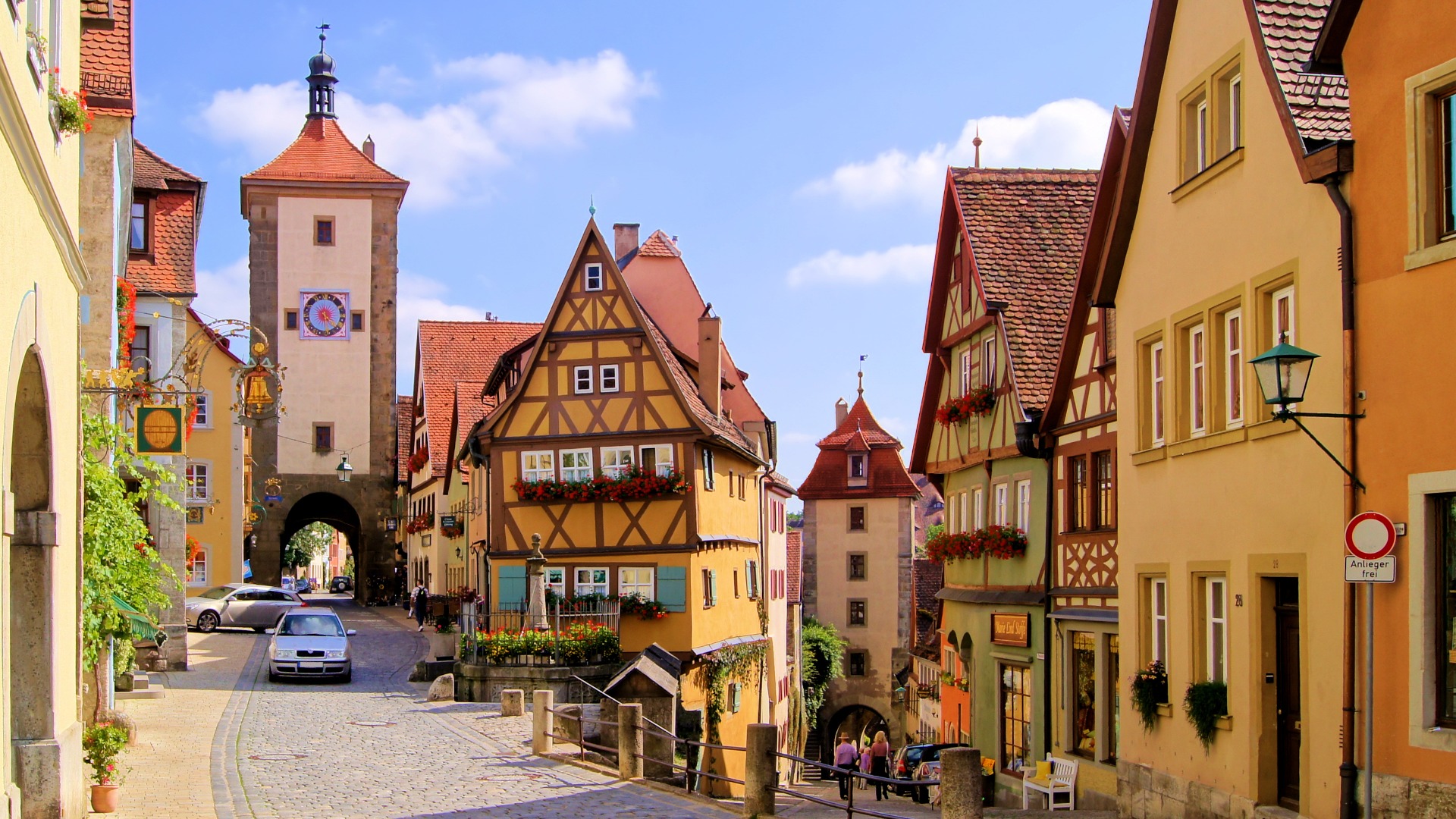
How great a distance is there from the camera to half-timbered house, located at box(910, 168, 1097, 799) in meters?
22.5

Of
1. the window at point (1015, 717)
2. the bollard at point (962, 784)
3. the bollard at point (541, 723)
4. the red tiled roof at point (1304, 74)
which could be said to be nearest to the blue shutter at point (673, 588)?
the window at point (1015, 717)

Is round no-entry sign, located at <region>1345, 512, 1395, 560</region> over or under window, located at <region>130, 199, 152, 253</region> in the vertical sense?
under

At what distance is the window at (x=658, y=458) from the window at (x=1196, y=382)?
17485mm

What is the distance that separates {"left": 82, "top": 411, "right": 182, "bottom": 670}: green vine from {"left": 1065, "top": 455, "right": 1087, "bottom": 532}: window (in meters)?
11.7

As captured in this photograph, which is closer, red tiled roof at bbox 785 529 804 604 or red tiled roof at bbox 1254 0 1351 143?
red tiled roof at bbox 1254 0 1351 143

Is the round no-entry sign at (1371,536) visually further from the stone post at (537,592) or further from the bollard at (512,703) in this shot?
the stone post at (537,592)

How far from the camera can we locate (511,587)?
32344mm

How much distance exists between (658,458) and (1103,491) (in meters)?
13.6

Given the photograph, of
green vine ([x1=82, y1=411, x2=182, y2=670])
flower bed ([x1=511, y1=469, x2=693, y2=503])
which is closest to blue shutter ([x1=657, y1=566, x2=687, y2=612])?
flower bed ([x1=511, y1=469, x2=693, y2=503])

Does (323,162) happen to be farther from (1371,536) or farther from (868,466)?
(1371,536)

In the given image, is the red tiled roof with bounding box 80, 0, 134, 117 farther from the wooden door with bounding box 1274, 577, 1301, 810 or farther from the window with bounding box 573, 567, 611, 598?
the wooden door with bounding box 1274, 577, 1301, 810

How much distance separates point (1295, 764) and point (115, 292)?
16484 millimetres

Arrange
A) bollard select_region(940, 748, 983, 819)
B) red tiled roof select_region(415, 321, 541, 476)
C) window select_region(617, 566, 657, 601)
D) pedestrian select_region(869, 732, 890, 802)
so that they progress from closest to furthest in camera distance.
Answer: bollard select_region(940, 748, 983, 819), pedestrian select_region(869, 732, 890, 802), window select_region(617, 566, 657, 601), red tiled roof select_region(415, 321, 541, 476)

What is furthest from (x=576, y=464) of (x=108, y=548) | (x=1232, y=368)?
(x=1232, y=368)
